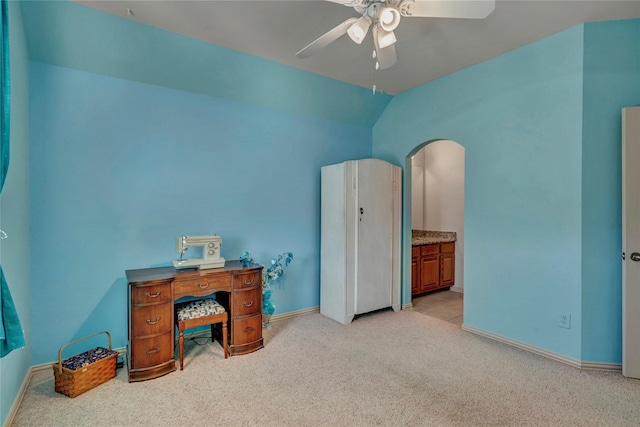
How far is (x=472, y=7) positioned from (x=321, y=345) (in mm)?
2795

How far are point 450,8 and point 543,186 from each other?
6.20 feet

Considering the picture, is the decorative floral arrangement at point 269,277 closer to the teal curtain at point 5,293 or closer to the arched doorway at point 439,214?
the arched doorway at point 439,214

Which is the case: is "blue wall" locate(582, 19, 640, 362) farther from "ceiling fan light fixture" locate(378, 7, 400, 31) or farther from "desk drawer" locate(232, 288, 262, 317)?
"desk drawer" locate(232, 288, 262, 317)

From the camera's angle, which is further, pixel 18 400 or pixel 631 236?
pixel 631 236

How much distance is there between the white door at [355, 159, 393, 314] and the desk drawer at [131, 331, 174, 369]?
1956 millimetres

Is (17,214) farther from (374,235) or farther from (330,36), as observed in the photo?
(374,235)

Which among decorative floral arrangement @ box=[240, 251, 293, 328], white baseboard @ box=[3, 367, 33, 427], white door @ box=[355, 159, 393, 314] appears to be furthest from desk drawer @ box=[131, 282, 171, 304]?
white door @ box=[355, 159, 393, 314]

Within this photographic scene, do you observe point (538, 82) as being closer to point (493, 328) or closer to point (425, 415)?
point (493, 328)

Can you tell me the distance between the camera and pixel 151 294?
7.98 feet

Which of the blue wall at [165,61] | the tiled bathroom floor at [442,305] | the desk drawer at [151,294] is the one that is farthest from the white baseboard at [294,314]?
the blue wall at [165,61]

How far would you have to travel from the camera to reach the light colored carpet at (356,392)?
1991mm

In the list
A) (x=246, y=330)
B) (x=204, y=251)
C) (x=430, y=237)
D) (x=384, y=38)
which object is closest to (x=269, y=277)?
(x=246, y=330)

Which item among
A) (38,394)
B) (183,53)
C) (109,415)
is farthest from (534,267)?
(38,394)

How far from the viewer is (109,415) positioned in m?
2.00
